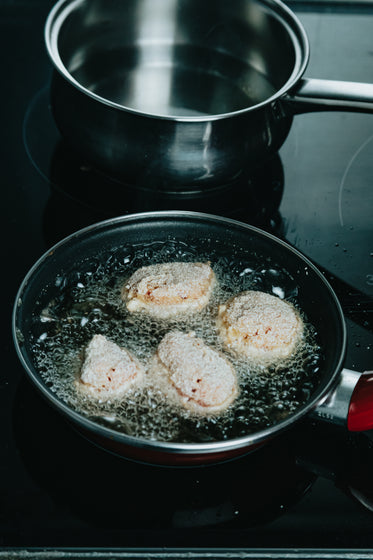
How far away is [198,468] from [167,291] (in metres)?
0.23

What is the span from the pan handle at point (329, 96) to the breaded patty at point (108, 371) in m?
0.50

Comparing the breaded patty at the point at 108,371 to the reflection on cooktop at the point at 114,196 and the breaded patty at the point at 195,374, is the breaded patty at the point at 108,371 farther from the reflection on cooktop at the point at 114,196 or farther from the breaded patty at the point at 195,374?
the reflection on cooktop at the point at 114,196

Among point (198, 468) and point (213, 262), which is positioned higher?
point (213, 262)

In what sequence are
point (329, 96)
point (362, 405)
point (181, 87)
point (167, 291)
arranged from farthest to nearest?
point (181, 87) → point (329, 96) → point (167, 291) → point (362, 405)

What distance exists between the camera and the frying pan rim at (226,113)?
0.97 m

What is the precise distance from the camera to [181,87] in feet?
4.34

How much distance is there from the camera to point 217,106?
51.0 inches

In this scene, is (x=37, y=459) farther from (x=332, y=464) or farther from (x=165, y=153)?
(x=165, y=153)

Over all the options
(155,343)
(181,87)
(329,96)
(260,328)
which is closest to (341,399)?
(260,328)

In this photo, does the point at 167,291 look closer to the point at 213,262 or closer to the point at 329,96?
the point at 213,262

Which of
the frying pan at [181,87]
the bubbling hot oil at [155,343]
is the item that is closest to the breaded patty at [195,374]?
the bubbling hot oil at [155,343]

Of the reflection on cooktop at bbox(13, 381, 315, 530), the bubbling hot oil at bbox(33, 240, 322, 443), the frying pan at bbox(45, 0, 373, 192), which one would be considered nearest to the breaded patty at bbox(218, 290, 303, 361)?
the bubbling hot oil at bbox(33, 240, 322, 443)

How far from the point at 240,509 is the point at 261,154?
0.56 m

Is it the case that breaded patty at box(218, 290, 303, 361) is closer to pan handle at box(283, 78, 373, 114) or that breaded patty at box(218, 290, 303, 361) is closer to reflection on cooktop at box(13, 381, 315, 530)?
reflection on cooktop at box(13, 381, 315, 530)
